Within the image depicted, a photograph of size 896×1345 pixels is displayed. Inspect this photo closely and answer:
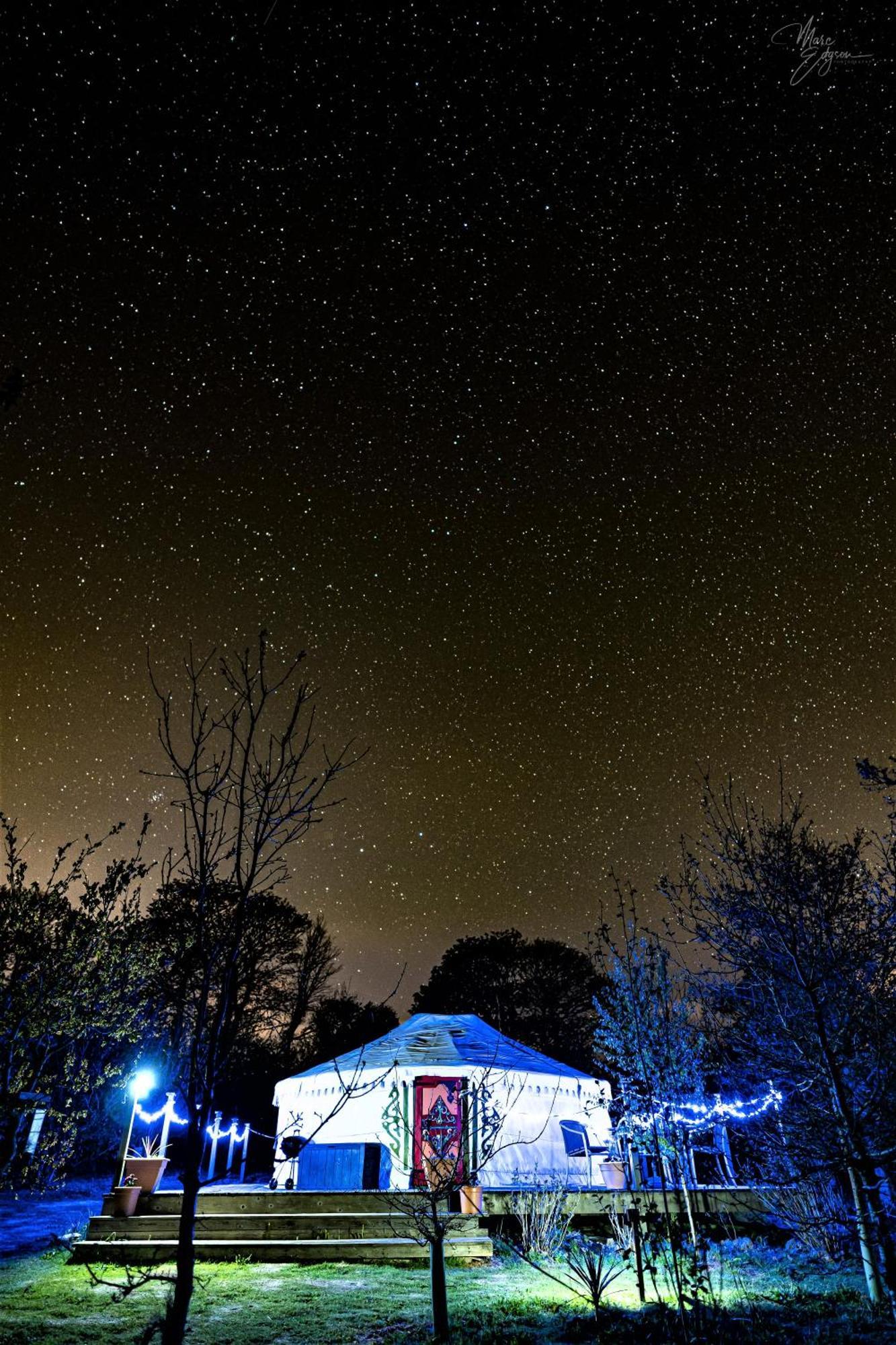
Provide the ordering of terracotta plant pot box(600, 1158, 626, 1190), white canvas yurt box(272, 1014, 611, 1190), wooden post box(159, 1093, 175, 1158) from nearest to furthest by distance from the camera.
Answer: wooden post box(159, 1093, 175, 1158) < terracotta plant pot box(600, 1158, 626, 1190) < white canvas yurt box(272, 1014, 611, 1190)

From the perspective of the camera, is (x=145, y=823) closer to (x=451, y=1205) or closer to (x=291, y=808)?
(x=451, y=1205)

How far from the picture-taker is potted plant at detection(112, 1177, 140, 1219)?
1021 cm

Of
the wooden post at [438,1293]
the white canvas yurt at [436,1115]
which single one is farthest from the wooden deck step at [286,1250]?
the wooden post at [438,1293]

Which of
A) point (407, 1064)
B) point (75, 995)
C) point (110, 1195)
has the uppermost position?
point (75, 995)

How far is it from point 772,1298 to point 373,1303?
163 inches

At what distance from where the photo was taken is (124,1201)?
10258 mm

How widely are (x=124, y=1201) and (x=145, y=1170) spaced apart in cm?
59

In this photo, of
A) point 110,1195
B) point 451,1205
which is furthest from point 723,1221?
point 110,1195

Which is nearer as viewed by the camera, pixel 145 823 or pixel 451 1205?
pixel 451 1205

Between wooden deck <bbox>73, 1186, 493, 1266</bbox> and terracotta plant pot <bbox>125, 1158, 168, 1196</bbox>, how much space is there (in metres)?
0.25

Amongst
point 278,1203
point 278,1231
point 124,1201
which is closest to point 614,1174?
point 278,1203

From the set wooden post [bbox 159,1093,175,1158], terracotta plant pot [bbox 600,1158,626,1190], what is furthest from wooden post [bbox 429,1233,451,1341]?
Result: terracotta plant pot [bbox 600,1158,626,1190]

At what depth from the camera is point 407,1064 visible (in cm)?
1619

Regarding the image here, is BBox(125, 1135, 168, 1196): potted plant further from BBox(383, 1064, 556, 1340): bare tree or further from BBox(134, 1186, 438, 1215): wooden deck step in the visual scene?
→ BBox(383, 1064, 556, 1340): bare tree
